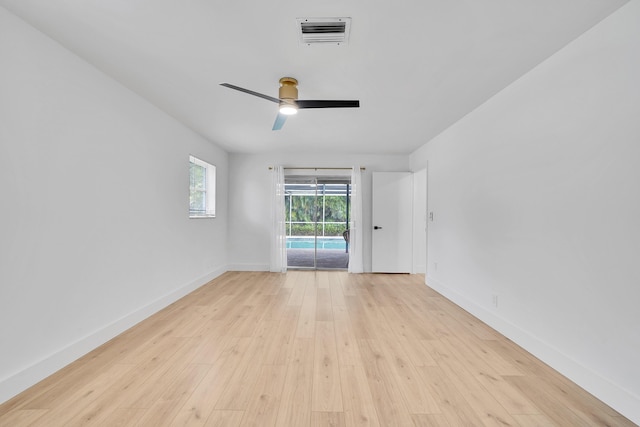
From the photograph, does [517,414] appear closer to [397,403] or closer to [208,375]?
[397,403]

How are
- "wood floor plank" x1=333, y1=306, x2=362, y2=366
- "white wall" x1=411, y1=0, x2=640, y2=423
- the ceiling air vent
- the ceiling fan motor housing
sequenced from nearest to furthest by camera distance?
"white wall" x1=411, y1=0, x2=640, y2=423 < the ceiling air vent < "wood floor plank" x1=333, y1=306, x2=362, y2=366 < the ceiling fan motor housing

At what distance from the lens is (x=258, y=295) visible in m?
3.88

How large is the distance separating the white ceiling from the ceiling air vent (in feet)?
0.16

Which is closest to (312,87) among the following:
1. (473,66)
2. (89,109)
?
(473,66)

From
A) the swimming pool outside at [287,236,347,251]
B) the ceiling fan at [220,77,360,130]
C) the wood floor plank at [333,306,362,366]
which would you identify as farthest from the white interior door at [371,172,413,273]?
the ceiling fan at [220,77,360,130]

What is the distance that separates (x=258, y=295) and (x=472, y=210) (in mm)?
2956

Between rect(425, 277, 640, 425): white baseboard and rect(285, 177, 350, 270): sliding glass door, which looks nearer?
rect(425, 277, 640, 425): white baseboard

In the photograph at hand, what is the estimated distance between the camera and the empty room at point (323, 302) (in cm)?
162

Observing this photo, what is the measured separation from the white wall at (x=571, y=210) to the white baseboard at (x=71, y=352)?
11.8 feet

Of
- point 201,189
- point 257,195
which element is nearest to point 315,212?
point 257,195

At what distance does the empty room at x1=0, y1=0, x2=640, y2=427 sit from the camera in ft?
5.32

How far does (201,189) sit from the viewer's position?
4.68 m

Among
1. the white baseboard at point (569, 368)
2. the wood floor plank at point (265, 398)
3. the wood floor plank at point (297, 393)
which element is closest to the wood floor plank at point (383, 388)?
the wood floor plank at point (297, 393)

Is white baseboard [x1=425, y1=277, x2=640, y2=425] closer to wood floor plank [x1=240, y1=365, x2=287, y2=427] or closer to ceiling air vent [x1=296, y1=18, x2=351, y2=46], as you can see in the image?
wood floor plank [x1=240, y1=365, x2=287, y2=427]
